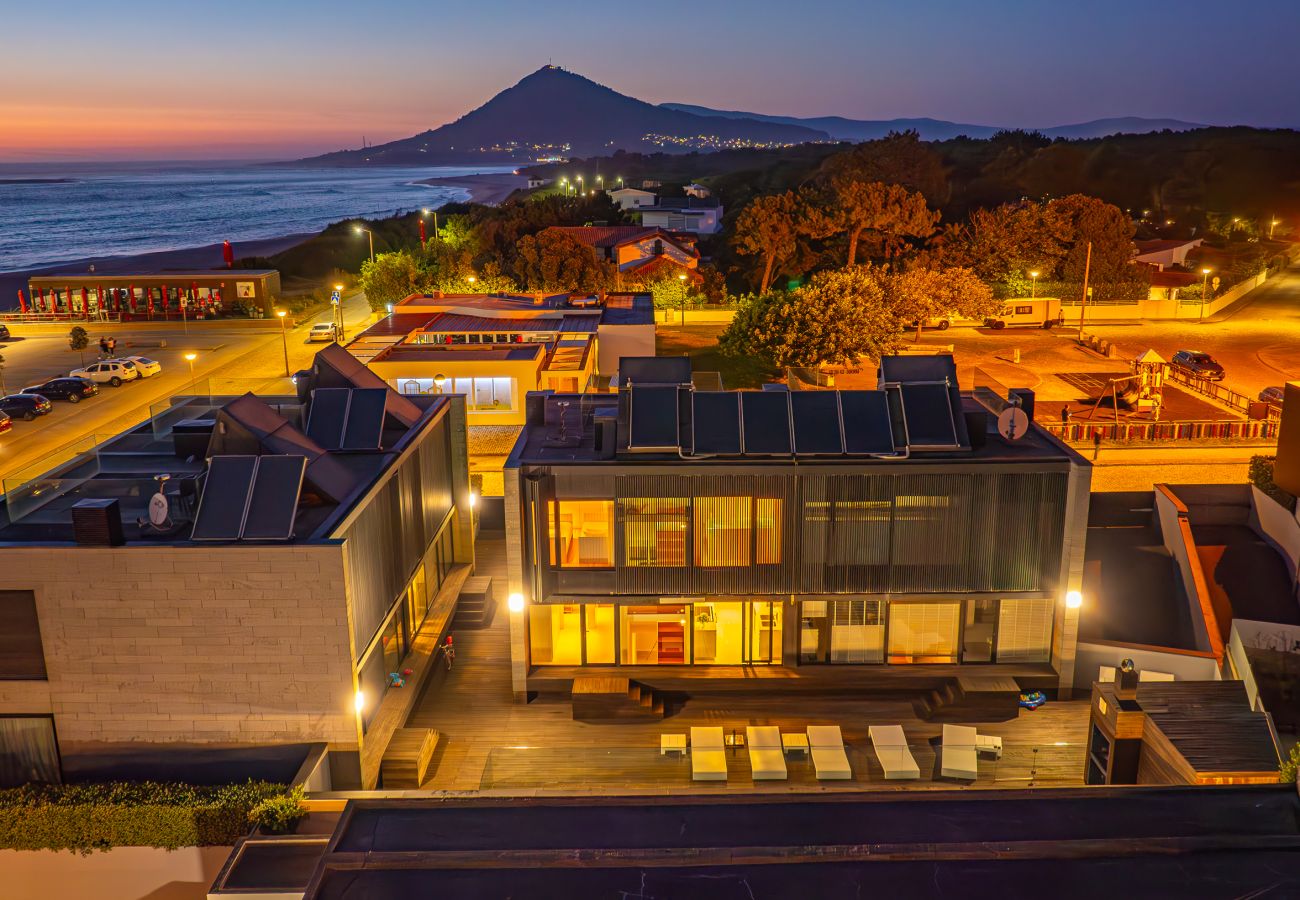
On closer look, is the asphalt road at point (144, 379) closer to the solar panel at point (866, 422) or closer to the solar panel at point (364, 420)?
the solar panel at point (364, 420)

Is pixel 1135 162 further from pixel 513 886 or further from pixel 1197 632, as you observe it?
pixel 513 886

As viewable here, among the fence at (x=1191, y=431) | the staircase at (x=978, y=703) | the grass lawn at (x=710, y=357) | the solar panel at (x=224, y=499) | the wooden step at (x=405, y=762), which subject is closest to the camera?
the solar panel at (x=224, y=499)

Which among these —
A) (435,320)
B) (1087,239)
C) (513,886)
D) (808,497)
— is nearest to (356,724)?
(513,886)

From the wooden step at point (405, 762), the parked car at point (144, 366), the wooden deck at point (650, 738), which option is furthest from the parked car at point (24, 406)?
the wooden step at point (405, 762)

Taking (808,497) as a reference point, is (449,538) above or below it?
below

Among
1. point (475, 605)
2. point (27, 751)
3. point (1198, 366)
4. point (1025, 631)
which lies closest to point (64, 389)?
point (475, 605)

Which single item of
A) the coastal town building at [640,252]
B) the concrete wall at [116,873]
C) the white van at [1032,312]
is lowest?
the concrete wall at [116,873]

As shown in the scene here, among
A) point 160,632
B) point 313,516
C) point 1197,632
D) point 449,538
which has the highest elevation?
point 313,516
